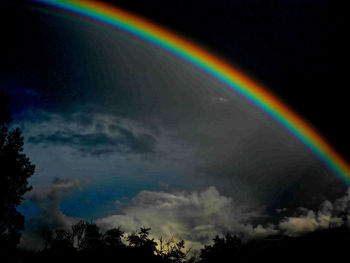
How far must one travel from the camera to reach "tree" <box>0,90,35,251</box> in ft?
92.4

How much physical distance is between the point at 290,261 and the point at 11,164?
30.3 metres

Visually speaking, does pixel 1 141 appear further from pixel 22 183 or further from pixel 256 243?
pixel 256 243

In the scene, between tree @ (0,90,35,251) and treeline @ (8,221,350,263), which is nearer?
treeline @ (8,221,350,263)

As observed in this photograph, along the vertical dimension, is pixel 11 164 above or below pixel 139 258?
above

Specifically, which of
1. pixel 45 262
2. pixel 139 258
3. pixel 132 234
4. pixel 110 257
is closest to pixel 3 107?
pixel 45 262

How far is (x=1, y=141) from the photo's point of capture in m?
Answer: 29.1

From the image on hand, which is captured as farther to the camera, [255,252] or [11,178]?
[11,178]

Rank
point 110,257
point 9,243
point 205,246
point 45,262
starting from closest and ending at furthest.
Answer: point 45,262, point 110,257, point 9,243, point 205,246

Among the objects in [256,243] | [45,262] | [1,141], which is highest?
[1,141]

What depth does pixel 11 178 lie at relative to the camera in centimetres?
2983

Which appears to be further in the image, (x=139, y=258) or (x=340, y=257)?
(x=139, y=258)

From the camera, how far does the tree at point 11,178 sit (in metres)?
28.2

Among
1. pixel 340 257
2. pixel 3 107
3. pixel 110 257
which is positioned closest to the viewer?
pixel 340 257

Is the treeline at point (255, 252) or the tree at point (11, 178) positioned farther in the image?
the tree at point (11, 178)
